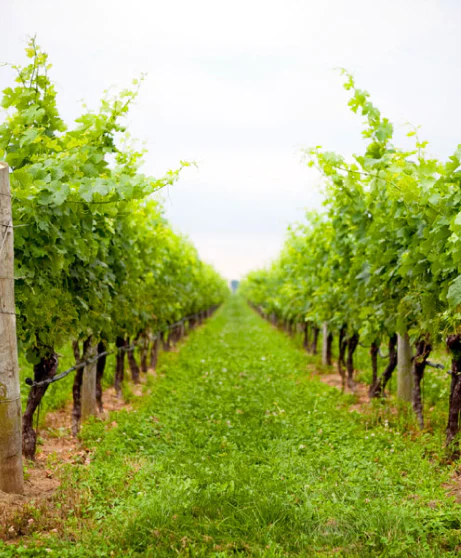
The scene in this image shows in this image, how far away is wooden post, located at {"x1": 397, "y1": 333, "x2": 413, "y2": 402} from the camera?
8508mm

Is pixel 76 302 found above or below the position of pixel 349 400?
above

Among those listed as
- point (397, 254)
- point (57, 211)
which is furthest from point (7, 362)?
point (397, 254)

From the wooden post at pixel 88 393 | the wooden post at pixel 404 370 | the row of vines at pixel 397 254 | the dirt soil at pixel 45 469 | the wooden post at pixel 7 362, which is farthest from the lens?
the wooden post at pixel 404 370

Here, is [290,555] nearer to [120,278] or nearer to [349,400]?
[120,278]

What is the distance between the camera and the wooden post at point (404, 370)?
851 centimetres

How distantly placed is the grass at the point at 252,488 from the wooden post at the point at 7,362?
19.9 inches

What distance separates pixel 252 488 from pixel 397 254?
366 cm

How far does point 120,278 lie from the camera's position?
8.08 m

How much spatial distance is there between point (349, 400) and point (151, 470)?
15.6 feet

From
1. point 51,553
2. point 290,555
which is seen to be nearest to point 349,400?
point 290,555

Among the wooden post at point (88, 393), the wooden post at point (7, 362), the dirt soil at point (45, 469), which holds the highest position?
the wooden post at point (7, 362)

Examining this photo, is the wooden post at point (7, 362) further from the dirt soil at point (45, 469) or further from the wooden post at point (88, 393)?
the wooden post at point (88, 393)

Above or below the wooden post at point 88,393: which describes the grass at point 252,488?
below

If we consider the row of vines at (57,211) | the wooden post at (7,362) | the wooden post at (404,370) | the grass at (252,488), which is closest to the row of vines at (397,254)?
the wooden post at (404,370)
